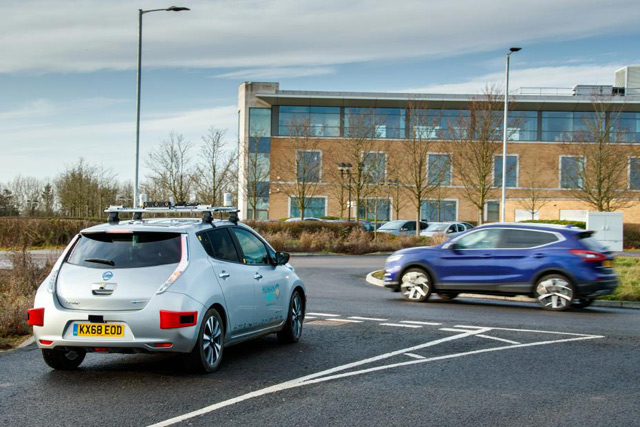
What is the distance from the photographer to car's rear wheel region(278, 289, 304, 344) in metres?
9.87

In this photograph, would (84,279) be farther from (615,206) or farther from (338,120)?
(338,120)

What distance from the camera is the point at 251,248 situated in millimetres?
9250

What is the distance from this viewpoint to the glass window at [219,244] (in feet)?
26.9

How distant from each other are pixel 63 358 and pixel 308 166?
2059 inches

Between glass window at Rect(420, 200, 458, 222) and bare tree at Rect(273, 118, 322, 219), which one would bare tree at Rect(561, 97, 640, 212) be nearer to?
glass window at Rect(420, 200, 458, 222)

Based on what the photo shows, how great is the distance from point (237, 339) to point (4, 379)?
240 centimetres

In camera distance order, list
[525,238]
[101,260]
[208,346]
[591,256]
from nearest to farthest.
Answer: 1. [101,260]
2. [208,346]
3. [591,256]
4. [525,238]

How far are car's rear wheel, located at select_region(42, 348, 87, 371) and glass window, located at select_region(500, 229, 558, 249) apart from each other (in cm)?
921

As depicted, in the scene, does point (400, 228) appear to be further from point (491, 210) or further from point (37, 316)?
point (37, 316)

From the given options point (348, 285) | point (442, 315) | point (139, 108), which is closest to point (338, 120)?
point (139, 108)

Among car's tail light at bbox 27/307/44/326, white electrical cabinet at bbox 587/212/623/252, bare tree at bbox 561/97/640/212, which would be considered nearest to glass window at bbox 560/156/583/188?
bare tree at bbox 561/97/640/212

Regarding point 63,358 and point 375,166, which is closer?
point 63,358

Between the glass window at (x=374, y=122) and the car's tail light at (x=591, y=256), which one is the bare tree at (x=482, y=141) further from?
the car's tail light at (x=591, y=256)

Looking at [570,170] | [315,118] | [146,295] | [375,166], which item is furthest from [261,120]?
[146,295]
